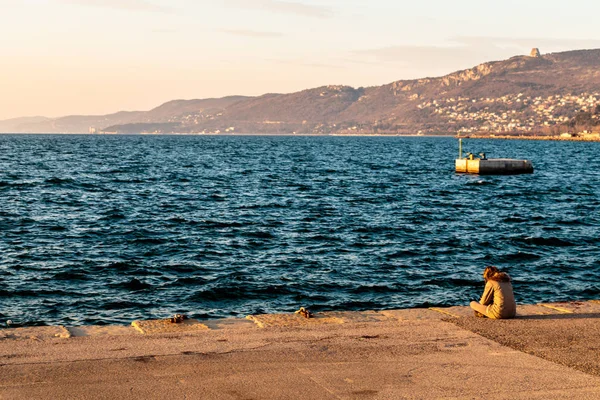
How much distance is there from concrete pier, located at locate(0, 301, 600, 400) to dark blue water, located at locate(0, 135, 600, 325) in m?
6.86

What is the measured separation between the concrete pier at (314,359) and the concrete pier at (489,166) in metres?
67.6

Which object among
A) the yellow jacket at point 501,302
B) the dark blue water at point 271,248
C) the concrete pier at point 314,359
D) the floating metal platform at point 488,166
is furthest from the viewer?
the floating metal platform at point 488,166

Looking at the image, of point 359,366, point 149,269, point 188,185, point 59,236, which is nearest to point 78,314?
point 149,269

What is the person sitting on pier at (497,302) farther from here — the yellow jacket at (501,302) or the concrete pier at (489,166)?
the concrete pier at (489,166)

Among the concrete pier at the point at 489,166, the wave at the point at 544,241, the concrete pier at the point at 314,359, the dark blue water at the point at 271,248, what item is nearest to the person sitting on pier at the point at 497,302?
the concrete pier at the point at 314,359

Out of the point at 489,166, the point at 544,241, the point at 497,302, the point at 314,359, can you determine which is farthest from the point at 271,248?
the point at 489,166

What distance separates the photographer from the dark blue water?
21156 mm

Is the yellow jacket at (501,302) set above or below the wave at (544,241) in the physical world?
above

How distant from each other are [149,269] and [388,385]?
16204 mm

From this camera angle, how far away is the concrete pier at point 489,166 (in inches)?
3155

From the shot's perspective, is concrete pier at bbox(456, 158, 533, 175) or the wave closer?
the wave

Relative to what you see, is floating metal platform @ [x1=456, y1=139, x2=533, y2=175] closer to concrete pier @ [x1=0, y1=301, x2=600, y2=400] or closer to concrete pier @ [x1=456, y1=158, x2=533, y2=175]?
concrete pier @ [x1=456, y1=158, x2=533, y2=175]

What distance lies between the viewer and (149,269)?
25.0 meters

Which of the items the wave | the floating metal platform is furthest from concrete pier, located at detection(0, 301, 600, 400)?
the floating metal platform
